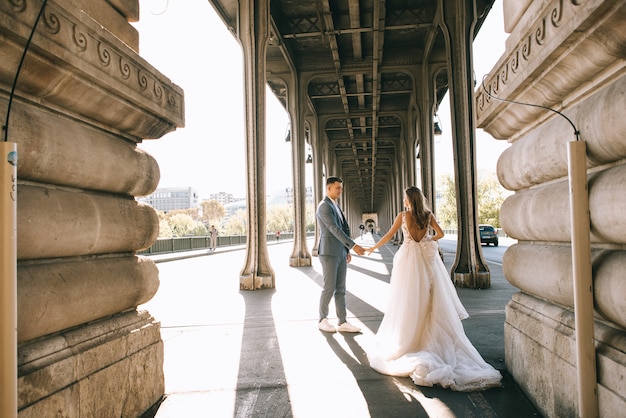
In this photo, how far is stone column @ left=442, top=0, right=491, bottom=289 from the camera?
1153 cm

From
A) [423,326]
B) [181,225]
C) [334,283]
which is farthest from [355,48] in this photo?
[181,225]

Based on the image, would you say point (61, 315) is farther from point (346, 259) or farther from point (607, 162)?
point (346, 259)

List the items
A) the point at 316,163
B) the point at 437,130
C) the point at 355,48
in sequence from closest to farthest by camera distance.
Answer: the point at 355,48 < the point at 437,130 < the point at 316,163

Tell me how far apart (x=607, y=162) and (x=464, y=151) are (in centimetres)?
950

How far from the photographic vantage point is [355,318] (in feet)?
24.5

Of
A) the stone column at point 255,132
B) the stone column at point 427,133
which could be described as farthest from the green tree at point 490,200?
the stone column at point 255,132

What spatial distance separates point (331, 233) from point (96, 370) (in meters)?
3.92

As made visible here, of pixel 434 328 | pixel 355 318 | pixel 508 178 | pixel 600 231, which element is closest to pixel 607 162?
pixel 600 231

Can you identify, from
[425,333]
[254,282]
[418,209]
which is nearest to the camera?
→ [425,333]

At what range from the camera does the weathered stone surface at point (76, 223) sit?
252 cm

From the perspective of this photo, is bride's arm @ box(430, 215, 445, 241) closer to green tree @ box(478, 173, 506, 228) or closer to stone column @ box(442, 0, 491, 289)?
stone column @ box(442, 0, 491, 289)

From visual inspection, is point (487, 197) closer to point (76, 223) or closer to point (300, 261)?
point (300, 261)

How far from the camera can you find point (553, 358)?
126 inches

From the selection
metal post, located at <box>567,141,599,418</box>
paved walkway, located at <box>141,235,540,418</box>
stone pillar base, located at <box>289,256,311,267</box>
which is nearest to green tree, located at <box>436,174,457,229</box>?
stone pillar base, located at <box>289,256,311,267</box>
